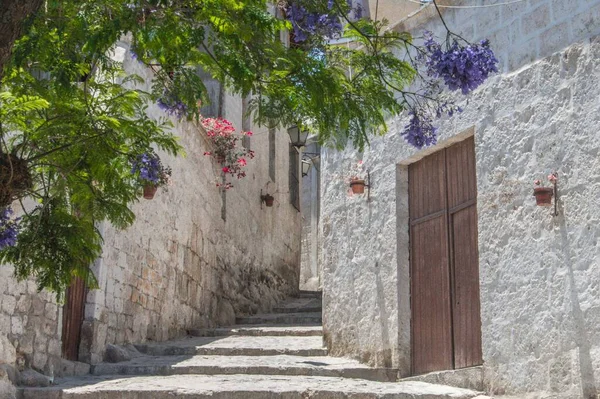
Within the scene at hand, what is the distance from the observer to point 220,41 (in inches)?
189

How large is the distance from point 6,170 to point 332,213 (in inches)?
233

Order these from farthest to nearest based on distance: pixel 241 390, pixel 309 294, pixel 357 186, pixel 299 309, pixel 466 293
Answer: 1. pixel 309 294
2. pixel 299 309
3. pixel 357 186
4. pixel 466 293
5. pixel 241 390

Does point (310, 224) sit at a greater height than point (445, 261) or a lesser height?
greater

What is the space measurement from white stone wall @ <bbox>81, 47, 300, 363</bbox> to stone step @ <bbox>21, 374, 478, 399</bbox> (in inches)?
52.9

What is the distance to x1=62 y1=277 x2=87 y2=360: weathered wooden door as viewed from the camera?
8883 mm

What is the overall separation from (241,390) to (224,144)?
21.0ft

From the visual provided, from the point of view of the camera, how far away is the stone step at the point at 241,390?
24.9 ft

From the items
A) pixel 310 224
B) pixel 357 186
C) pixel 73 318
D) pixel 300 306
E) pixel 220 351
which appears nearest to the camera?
pixel 73 318

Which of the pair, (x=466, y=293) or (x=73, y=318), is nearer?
(x=466, y=293)

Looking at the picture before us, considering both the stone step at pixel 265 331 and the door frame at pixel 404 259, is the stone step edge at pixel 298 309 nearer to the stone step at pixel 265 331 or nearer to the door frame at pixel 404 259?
the stone step at pixel 265 331

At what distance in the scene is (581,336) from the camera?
22.7ft

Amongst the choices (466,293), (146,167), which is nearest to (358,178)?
(466,293)

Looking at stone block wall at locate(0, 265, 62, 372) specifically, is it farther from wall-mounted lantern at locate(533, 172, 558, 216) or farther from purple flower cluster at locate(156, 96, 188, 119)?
wall-mounted lantern at locate(533, 172, 558, 216)

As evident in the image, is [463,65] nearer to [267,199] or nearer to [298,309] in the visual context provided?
[298,309]
